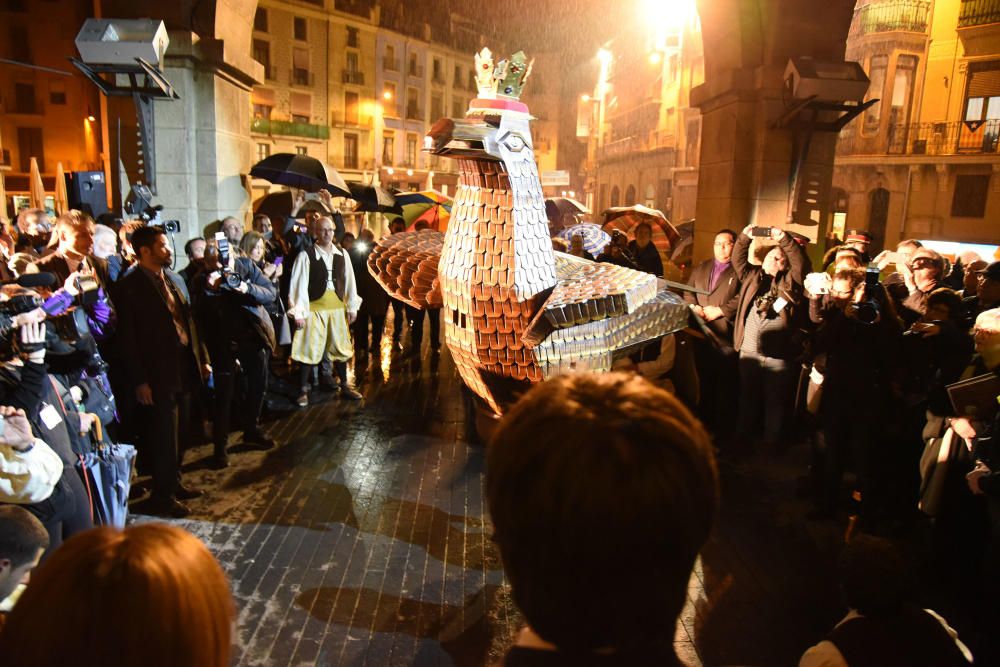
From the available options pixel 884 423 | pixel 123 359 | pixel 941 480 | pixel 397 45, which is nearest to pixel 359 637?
pixel 123 359

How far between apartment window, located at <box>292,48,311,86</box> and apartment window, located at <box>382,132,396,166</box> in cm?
552

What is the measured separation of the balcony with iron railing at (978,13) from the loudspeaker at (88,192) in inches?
999

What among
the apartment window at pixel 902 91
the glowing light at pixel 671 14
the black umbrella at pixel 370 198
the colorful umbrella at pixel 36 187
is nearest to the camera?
the colorful umbrella at pixel 36 187

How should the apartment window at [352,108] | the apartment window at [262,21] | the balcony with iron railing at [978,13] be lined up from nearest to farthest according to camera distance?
the balcony with iron railing at [978,13] < the apartment window at [262,21] < the apartment window at [352,108]

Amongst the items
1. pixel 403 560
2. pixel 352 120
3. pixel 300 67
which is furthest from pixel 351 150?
pixel 403 560

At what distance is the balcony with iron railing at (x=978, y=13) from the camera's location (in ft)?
64.3

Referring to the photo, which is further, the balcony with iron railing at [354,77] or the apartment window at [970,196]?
the balcony with iron railing at [354,77]

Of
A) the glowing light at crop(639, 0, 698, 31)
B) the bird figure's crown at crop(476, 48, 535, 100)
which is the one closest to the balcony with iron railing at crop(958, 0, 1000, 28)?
the glowing light at crop(639, 0, 698, 31)

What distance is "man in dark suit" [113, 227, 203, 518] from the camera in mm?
3660

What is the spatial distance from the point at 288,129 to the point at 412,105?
9572 millimetres

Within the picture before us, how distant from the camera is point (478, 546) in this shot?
362cm

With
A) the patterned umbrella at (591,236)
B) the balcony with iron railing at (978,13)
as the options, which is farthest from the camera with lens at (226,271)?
the balcony with iron railing at (978,13)

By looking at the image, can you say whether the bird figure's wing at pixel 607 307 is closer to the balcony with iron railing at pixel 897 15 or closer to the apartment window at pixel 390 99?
the balcony with iron railing at pixel 897 15

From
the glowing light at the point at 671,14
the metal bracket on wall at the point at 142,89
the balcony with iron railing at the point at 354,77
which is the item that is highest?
the glowing light at the point at 671,14
